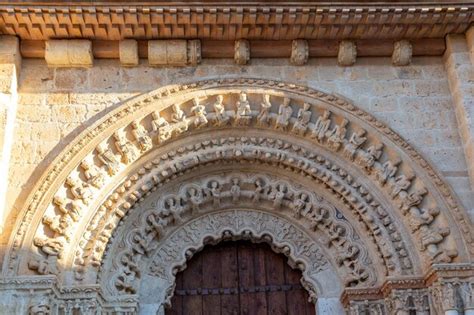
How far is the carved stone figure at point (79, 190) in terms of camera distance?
5.92 meters

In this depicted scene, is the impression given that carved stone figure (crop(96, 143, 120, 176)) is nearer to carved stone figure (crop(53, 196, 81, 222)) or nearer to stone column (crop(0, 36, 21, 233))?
carved stone figure (crop(53, 196, 81, 222))

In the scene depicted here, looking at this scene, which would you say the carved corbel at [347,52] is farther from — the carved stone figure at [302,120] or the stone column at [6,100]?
the stone column at [6,100]

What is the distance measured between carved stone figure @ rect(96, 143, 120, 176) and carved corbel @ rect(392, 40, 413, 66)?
9.14 ft

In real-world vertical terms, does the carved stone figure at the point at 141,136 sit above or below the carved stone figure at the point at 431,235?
above

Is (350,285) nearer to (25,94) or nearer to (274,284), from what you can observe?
(274,284)

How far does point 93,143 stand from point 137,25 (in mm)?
1139

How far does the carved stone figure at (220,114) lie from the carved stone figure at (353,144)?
1.12m

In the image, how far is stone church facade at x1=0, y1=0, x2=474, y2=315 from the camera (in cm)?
594

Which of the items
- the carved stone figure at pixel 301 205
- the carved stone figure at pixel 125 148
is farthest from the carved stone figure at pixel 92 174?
the carved stone figure at pixel 301 205

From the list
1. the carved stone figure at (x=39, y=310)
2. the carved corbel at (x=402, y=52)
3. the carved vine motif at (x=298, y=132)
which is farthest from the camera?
the carved corbel at (x=402, y=52)

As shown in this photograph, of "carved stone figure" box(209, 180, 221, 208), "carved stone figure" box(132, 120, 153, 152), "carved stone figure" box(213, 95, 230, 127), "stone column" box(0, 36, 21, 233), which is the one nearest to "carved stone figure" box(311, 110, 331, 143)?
"carved stone figure" box(213, 95, 230, 127)

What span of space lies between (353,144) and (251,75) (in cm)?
115

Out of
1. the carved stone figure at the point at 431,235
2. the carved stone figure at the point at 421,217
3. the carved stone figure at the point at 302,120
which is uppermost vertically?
the carved stone figure at the point at 302,120

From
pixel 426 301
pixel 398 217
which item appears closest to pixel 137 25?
pixel 398 217
